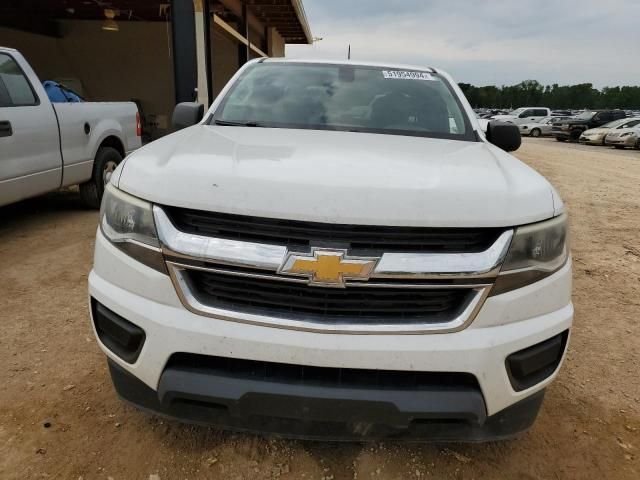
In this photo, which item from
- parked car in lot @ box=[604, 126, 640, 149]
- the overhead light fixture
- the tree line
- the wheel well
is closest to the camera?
the wheel well

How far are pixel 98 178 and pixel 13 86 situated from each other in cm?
141

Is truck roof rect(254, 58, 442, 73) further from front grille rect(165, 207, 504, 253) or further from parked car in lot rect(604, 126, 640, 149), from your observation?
parked car in lot rect(604, 126, 640, 149)

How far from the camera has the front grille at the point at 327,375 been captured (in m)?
1.67

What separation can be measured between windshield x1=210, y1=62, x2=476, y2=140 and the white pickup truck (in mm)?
2574

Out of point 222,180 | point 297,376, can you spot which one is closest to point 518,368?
point 297,376

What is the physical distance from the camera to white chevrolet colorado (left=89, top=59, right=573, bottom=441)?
1632 mm

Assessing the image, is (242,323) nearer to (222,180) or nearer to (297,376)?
(297,376)

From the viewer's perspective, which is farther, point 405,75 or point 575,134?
point 575,134

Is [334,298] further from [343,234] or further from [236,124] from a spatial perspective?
[236,124]

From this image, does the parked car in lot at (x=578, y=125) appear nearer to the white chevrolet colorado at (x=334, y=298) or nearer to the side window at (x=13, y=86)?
the side window at (x=13, y=86)

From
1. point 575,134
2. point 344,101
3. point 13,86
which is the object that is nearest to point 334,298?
point 344,101

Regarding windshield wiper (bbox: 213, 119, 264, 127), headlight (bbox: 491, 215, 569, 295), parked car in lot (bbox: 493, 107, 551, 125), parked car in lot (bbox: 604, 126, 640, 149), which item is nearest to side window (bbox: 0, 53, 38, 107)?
windshield wiper (bbox: 213, 119, 264, 127)

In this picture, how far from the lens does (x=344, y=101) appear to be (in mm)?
3064

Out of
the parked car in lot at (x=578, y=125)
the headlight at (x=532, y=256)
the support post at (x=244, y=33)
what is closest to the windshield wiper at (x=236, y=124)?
the headlight at (x=532, y=256)
